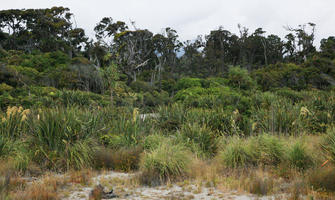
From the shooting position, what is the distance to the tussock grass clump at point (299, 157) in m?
7.11

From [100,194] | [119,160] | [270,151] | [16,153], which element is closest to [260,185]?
[270,151]

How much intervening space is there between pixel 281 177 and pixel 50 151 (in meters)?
5.74

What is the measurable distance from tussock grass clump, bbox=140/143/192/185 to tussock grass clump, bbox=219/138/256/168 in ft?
3.51

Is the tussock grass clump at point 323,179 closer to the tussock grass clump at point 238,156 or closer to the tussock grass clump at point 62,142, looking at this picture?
the tussock grass clump at point 238,156

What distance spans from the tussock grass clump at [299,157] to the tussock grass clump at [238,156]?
2.95 ft

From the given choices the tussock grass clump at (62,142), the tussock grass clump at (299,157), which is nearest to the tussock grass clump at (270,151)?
the tussock grass clump at (299,157)

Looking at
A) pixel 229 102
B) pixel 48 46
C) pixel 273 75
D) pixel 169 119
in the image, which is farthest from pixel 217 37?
pixel 169 119

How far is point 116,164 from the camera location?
815 centimetres

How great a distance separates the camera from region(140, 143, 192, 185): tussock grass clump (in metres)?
6.81

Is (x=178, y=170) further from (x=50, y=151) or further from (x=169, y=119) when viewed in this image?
(x=169, y=119)

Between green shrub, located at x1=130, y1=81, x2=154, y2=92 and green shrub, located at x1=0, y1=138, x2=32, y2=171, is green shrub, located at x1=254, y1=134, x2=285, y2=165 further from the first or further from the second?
green shrub, located at x1=130, y1=81, x2=154, y2=92

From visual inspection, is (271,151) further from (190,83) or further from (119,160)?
(190,83)

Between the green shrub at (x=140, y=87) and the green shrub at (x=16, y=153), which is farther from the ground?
the green shrub at (x=140, y=87)

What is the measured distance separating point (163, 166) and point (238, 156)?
2.04 m
